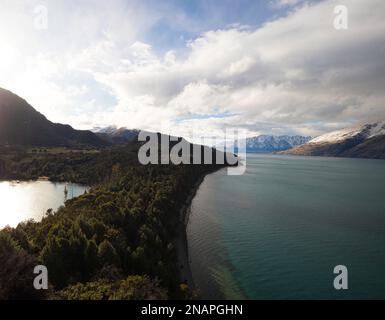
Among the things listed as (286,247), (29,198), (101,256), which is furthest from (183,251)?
(29,198)

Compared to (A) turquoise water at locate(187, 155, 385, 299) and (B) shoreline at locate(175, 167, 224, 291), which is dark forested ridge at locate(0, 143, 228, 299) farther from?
(A) turquoise water at locate(187, 155, 385, 299)

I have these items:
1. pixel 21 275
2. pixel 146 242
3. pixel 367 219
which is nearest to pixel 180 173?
pixel 367 219

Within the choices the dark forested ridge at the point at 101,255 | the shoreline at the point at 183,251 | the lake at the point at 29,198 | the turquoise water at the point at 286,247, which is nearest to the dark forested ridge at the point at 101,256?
Answer: the dark forested ridge at the point at 101,255

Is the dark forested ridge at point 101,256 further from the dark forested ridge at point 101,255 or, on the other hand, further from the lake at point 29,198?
the lake at point 29,198

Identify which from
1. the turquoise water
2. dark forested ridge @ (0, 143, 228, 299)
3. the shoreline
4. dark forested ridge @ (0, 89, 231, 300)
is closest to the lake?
dark forested ridge @ (0, 89, 231, 300)

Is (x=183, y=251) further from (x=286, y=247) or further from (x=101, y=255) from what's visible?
(x=101, y=255)
